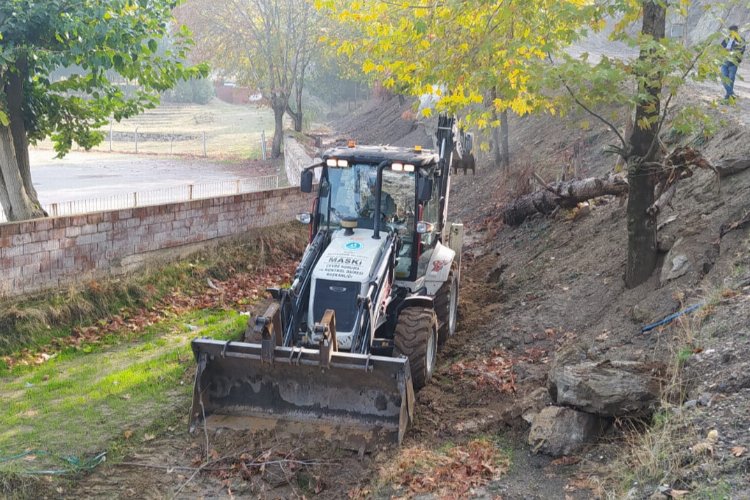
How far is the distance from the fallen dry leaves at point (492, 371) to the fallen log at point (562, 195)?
4.72m

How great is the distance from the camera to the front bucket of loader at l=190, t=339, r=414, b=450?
7.63 meters

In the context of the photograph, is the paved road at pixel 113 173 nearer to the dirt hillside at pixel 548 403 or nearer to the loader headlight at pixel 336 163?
the loader headlight at pixel 336 163

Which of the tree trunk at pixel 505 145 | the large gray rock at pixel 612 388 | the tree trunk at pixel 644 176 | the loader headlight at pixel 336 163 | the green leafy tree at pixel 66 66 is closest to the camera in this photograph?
the large gray rock at pixel 612 388

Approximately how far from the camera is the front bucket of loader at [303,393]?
7633 mm

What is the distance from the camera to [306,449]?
7.45 m

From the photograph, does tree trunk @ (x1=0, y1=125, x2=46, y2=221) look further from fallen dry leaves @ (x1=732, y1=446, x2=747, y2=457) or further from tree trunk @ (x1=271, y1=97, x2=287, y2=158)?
tree trunk @ (x1=271, y1=97, x2=287, y2=158)

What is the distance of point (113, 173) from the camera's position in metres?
31.1

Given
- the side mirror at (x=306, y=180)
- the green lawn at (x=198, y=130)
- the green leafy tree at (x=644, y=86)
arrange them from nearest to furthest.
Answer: the green leafy tree at (x=644, y=86)
the side mirror at (x=306, y=180)
the green lawn at (x=198, y=130)

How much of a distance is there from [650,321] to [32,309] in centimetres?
830

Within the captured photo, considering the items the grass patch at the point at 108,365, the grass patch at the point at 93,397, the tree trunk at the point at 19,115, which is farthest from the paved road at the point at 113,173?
the grass patch at the point at 93,397

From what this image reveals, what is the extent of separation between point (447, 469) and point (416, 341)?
6.59 feet

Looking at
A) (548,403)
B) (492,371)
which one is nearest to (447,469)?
(548,403)

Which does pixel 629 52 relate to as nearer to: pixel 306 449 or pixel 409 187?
pixel 409 187

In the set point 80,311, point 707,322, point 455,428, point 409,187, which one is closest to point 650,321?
point 707,322
